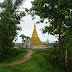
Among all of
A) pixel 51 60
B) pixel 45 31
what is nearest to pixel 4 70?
pixel 45 31

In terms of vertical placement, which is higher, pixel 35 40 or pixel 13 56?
pixel 35 40

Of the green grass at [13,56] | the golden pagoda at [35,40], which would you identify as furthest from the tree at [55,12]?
the golden pagoda at [35,40]

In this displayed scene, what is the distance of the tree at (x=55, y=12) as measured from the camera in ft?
28.7

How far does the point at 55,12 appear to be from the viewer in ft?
31.9

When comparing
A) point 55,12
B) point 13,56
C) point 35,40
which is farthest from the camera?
point 35,40

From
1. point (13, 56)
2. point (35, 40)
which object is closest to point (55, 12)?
point (13, 56)

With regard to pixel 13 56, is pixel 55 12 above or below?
above

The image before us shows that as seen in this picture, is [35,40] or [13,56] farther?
[35,40]

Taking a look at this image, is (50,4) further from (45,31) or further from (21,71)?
(21,71)

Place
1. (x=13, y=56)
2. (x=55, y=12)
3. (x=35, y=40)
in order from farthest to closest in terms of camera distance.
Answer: (x=35, y=40) < (x=13, y=56) < (x=55, y=12)

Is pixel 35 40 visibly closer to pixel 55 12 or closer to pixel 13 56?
pixel 13 56

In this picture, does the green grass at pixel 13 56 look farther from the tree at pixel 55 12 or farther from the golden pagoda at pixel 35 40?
the golden pagoda at pixel 35 40

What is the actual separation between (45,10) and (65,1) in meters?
2.44

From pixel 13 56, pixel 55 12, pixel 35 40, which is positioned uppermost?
pixel 55 12
